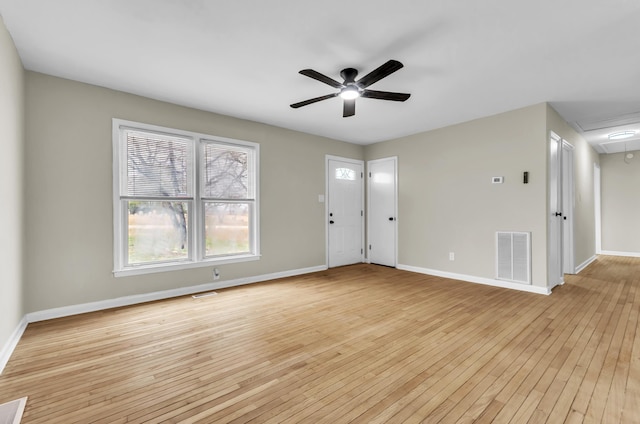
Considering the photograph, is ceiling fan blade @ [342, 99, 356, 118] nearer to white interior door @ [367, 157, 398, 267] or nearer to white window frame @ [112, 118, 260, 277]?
white window frame @ [112, 118, 260, 277]

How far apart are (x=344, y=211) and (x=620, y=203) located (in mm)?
6755

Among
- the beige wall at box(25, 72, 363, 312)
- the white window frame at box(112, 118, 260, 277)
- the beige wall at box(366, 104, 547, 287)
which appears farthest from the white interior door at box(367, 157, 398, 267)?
the beige wall at box(25, 72, 363, 312)

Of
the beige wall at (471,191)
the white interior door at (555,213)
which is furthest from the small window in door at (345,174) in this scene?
the white interior door at (555,213)

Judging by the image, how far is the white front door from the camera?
18.8 ft

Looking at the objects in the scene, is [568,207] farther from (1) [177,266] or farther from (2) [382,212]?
(1) [177,266]

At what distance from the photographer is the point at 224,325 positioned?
288cm

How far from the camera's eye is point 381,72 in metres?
2.51

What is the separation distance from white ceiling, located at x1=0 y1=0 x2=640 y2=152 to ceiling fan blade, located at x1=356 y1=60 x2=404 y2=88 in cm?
21

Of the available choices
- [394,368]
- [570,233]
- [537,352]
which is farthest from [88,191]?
[570,233]

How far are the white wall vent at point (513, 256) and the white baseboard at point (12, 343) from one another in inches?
213

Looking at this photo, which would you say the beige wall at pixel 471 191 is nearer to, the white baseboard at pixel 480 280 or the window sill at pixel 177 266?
the white baseboard at pixel 480 280

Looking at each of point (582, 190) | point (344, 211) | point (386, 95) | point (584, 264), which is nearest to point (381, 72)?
point (386, 95)

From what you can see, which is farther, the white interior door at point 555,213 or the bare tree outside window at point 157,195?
the white interior door at point 555,213

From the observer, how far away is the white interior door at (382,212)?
226 inches
